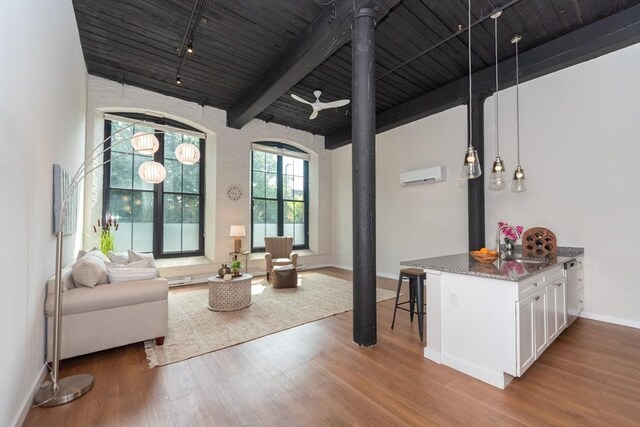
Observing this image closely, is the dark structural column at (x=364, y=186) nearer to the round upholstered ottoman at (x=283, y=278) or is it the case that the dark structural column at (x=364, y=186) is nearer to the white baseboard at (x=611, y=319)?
the round upholstered ottoman at (x=283, y=278)

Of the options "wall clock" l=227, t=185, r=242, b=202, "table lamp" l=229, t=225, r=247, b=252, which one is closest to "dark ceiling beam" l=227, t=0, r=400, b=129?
"wall clock" l=227, t=185, r=242, b=202

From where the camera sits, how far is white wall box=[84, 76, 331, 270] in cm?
489

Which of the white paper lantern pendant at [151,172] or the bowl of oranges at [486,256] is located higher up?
the white paper lantern pendant at [151,172]

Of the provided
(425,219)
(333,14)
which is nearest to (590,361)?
(425,219)

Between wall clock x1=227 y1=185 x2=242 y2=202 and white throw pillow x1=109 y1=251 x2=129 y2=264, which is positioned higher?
wall clock x1=227 y1=185 x2=242 y2=202

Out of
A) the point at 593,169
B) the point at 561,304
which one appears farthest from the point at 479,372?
the point at 593,169

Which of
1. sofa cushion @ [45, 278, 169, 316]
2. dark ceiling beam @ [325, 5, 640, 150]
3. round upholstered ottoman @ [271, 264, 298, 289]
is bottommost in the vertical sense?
round upholstered ottoman @ [271, 264, 298, 289]

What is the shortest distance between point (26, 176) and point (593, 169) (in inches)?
233

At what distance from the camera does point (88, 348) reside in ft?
8.27

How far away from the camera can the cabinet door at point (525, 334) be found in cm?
210

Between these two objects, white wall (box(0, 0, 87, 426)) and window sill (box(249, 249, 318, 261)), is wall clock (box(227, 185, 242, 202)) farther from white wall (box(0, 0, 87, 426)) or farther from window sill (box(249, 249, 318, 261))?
white wall (box(0, 0, 87, 426))

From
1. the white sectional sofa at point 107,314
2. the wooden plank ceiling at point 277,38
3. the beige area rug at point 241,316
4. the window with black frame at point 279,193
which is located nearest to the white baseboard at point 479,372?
the beige area rug at point 241,316

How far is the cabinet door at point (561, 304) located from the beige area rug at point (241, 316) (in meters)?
2.20

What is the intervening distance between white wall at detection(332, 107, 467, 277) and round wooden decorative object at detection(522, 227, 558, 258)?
1152 mm
